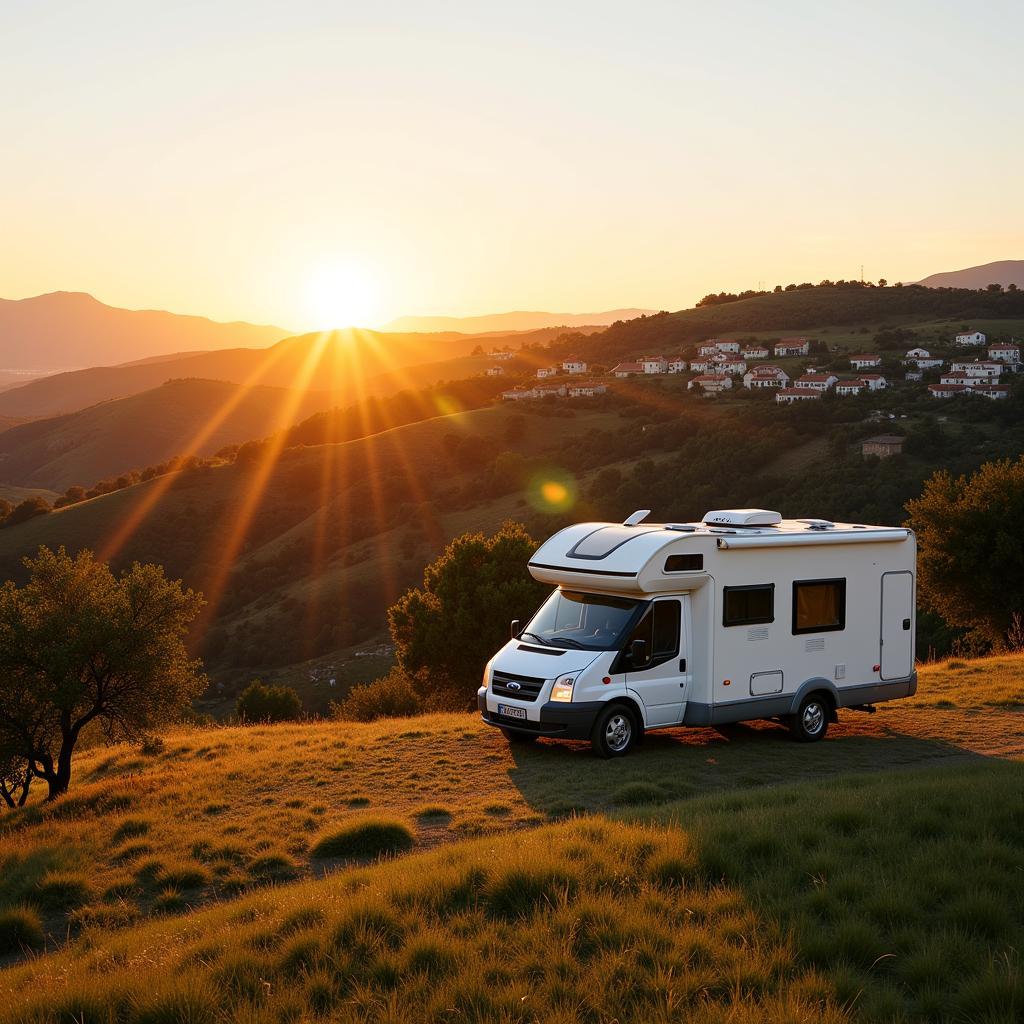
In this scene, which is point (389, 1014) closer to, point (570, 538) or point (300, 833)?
point (300, 833)

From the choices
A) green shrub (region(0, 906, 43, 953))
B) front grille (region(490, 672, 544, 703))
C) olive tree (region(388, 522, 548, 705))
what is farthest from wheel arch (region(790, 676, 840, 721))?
olive tree (region(388, 522, 548, 705))

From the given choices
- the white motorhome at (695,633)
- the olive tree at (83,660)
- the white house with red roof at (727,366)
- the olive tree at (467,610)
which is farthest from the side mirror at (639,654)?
the white house with red roof at (727,366)

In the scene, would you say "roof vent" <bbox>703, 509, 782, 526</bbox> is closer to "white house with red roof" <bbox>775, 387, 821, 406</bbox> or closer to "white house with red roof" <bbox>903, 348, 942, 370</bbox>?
"white house with red roof" <bbox>775, 387, 821, 406</bbox>

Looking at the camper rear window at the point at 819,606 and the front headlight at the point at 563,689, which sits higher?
the camper rear window at the point at 819,606

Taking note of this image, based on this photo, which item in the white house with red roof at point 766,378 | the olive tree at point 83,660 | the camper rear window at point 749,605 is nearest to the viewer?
the camper rear window at point 749,605

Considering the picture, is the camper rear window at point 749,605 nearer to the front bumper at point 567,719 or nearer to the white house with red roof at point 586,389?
the front bumper at point 567,719

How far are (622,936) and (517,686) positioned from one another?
7.75 metres

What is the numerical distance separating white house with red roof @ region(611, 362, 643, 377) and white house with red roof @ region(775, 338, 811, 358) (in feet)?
63.9

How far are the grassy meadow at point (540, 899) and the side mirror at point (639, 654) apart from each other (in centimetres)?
129

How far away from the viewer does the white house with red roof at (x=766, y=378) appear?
379 feet

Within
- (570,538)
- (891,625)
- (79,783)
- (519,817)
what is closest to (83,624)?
(79,783)

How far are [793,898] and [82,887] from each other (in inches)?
256

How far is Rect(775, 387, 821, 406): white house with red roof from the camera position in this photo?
103 meters

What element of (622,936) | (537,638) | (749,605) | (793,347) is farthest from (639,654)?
(793,347)
